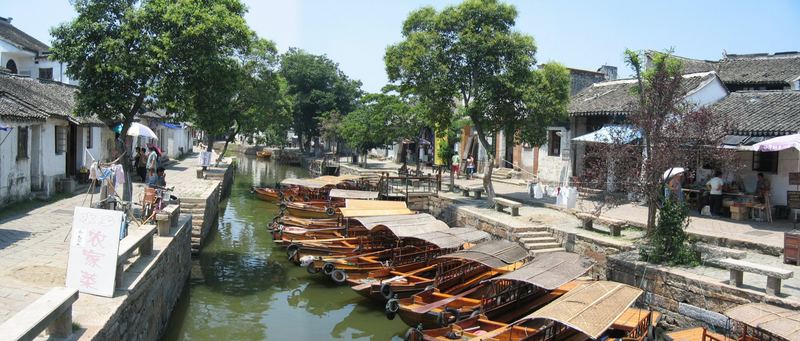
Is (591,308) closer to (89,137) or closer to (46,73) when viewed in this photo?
(89,137)

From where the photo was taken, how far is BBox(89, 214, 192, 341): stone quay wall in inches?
298

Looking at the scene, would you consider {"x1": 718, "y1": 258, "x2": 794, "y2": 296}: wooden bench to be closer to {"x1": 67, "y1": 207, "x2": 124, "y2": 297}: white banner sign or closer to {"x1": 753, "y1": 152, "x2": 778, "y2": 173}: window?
{"x1": 753, "y1": 152, "x2": 778, "y2": 173}: window

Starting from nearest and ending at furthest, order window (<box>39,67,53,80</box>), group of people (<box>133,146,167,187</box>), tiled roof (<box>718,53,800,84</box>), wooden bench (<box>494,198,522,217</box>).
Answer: group of people (<box>133,146,167,187</box>), wooden bench (<box>494,198,522,217</box>), tiled roof (<box>718,53,800,84</box>), window (<box>39,67,53,80</box>)

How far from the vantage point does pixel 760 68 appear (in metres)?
23.7

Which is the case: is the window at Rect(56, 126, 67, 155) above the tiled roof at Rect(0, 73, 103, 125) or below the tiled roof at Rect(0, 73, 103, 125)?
below

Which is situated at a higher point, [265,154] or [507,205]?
[265,154]

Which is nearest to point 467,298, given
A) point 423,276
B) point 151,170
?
point 423,276

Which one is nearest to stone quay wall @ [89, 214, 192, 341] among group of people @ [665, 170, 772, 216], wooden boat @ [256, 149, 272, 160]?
group of people @ [665, 170, 772, 216]

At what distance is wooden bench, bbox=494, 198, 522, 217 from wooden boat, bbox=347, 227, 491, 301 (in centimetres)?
489

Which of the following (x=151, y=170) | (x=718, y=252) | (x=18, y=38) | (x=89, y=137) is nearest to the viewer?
(x=718, y=252)

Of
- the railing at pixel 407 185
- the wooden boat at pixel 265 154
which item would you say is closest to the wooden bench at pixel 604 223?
the railing at pixel 407 185

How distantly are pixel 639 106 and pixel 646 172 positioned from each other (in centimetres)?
201

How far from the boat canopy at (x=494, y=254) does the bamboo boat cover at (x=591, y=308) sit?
1.76 m

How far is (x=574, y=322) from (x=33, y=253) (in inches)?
365
